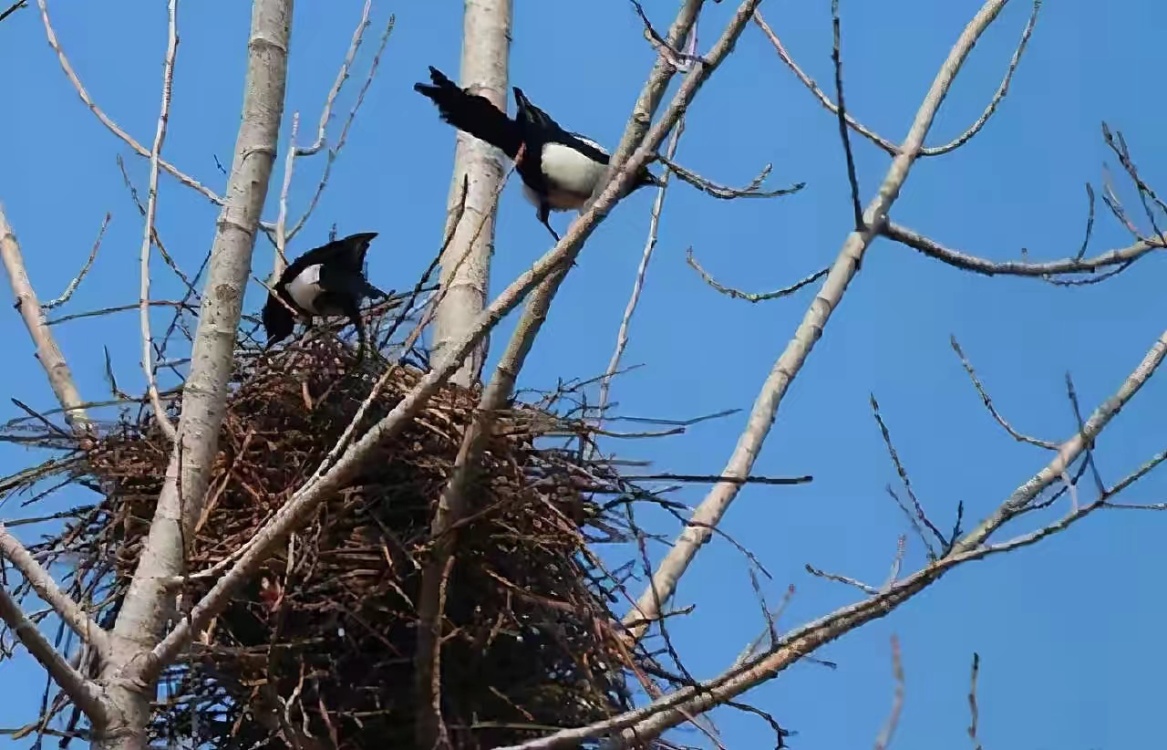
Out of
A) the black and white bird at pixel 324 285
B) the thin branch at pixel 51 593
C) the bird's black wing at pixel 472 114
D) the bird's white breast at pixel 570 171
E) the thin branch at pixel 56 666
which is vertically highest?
the bird's white breast at pixel 570 171

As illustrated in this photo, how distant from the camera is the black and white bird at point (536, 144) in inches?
167

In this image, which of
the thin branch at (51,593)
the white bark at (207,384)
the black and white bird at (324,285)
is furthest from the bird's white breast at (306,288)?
the thin branch at (51,593)

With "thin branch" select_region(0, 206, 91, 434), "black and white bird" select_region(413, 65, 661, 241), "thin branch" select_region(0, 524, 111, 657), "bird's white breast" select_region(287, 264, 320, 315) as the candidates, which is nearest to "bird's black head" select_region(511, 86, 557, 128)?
"black and white bird" select_region(413, 65, 661, 241)

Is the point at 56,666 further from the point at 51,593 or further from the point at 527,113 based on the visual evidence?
the point at 527,113

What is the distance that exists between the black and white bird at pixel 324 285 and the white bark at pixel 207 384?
36.8 inches

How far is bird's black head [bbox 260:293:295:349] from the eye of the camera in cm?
443

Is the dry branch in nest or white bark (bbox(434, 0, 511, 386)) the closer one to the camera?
the dry branch in nest

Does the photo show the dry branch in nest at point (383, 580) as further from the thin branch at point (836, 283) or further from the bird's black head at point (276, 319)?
the bird's black head at point (276, 319)

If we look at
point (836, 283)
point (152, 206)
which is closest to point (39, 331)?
point (152, 206)

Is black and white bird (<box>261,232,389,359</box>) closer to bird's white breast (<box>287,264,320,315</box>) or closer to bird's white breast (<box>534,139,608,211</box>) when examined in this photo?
bird's white breast (<box>287,264,320,315</box>)

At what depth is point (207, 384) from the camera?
3.05 meters

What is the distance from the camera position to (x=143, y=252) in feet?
10.9

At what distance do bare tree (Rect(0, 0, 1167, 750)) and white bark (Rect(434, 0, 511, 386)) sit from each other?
11 millimetres

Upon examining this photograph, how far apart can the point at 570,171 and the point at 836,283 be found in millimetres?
1344
